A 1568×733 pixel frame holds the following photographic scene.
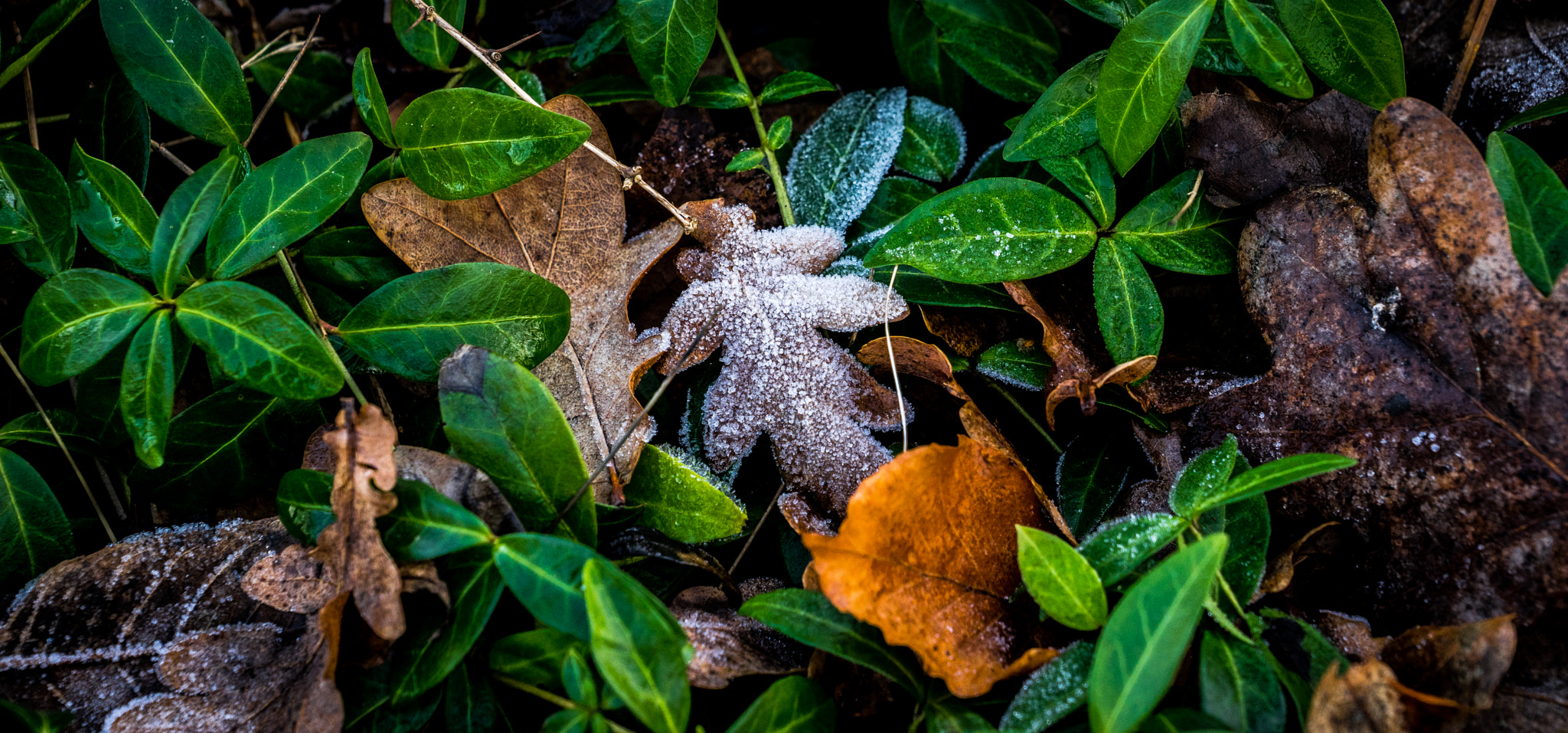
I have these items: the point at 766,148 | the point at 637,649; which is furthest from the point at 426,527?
the point at 766,148

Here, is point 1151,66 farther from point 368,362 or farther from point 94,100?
point 94,100

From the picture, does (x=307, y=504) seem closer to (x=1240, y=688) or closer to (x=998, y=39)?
(x=1240, y=688)

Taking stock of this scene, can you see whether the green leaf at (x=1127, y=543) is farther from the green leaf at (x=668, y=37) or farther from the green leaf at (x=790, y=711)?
the green leaf at (x=668, y=37)

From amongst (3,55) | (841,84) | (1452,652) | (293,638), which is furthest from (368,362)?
(1452,652)

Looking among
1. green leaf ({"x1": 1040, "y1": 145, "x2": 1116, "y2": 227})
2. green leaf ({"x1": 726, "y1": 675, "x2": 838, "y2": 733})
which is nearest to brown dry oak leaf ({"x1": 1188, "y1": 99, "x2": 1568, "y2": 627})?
green leaf ({"x1": 1040, "y1": 145, "x2": 1116, "y2": 227})

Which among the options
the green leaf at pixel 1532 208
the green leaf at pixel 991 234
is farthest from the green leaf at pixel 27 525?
the green leaf at pixel 1532 208

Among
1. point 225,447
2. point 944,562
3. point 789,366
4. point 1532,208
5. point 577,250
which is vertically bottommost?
point 944,562
